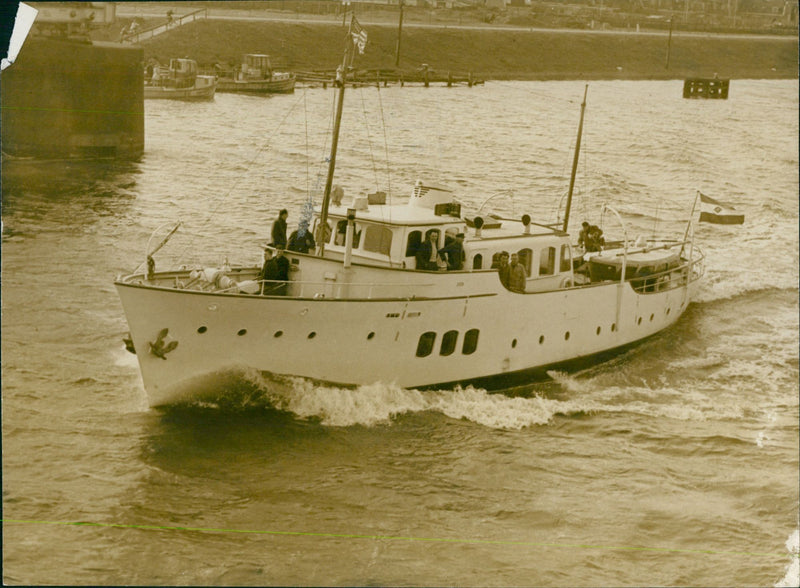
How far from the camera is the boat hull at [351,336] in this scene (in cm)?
1691

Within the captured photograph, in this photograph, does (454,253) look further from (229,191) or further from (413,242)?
(229,191)

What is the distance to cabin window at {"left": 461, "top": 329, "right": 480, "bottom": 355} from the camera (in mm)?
19578

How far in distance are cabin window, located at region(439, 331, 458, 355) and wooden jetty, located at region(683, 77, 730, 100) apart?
44349mm

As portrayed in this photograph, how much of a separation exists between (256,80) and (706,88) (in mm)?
42663

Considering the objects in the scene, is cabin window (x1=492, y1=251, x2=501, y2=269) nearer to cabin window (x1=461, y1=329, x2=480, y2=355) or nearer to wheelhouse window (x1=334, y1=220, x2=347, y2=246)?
cabin window (x1=461, y1=329, x2=480, y2=355)

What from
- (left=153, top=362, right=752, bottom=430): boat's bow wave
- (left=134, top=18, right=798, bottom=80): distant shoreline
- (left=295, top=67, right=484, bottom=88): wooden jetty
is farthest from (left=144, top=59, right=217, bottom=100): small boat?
(left=153, top=362, right=752, bottom=430): boat's bow wave

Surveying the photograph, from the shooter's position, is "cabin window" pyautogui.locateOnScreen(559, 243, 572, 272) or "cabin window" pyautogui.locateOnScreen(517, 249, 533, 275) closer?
"cabin window" pyautogui.locateOnScreen(517, 249, 533, 275)

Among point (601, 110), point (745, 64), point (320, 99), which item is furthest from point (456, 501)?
point (601, 110)

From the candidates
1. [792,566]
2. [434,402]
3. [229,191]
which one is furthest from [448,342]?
[229,191]

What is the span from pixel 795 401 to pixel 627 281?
4.70 metres

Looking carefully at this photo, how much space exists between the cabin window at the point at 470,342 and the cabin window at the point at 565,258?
346 cm

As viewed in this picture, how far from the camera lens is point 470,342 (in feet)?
64.5

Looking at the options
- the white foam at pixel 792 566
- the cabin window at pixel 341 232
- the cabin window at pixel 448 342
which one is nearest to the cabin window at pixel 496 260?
the cabin window at pixel 448 342

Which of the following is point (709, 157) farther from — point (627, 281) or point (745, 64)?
point (627, 281)
